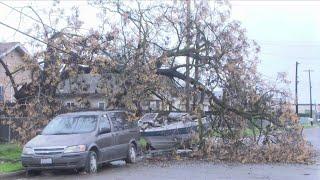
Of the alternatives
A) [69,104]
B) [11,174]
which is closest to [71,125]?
[11,174]

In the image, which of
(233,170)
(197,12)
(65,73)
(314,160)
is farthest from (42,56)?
(314,160)

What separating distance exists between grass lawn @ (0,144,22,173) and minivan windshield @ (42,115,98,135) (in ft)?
4.34

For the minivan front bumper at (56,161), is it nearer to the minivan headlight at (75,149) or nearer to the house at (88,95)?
the minivan headlight at (75,149)

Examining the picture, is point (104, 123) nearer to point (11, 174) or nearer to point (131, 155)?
point (131, 155)

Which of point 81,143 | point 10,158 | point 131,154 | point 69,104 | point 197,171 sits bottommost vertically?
point 197,171

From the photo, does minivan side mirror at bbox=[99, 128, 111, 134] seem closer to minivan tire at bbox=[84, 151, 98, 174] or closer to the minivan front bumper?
minivan tire at bbox=[84, 151, 98, 174]

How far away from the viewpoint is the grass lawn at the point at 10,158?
15862 millimetres

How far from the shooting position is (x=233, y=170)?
54.5ft

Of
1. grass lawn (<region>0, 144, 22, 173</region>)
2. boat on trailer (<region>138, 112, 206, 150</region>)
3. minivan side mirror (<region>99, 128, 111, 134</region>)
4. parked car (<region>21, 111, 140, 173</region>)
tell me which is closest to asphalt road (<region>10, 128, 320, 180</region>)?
parked car (<region>21, 111, 140, 173</region>)

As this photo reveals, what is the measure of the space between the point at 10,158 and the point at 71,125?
302 centimetres

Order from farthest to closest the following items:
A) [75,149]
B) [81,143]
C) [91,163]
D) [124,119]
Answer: [124,119], [91,163], [81,143], [75,149]

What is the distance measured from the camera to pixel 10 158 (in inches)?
711

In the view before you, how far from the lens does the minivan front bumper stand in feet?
48.4

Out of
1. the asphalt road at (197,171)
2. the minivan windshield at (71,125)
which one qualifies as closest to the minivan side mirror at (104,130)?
the minivan windshield at (71,125)
